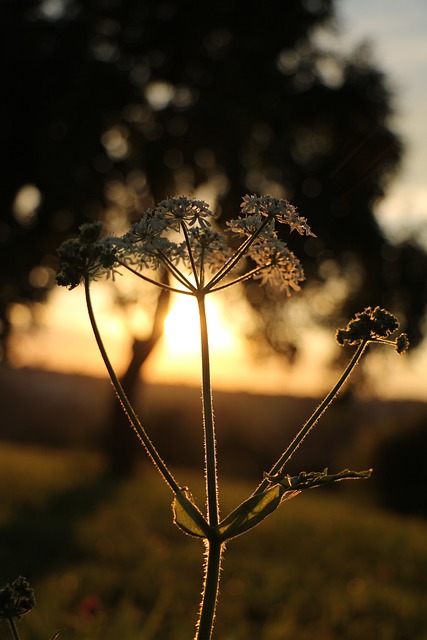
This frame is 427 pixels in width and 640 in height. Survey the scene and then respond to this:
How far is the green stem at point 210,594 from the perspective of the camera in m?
2.13

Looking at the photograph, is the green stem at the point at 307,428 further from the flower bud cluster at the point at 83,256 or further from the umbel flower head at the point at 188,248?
the flower bud cluster at the point at 83,256

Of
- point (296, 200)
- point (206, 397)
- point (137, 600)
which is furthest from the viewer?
point (296, 200)

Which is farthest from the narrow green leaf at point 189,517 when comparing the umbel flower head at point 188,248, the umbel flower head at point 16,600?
the umbel flower head at point 188,248

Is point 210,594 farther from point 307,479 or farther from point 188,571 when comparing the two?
point 188,571

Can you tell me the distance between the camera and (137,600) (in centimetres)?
1136

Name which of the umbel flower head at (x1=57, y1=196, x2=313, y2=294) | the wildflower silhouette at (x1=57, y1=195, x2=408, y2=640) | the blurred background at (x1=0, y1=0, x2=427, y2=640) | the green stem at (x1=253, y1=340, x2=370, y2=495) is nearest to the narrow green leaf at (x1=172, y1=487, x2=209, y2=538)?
the wildflower silhouette at (x1=57, y1=195, x2=408, y2=640)

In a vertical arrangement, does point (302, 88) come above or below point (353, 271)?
above

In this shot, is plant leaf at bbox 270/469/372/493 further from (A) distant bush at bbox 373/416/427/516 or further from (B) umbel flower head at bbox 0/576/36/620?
(A) distant bush at bbox 373/416/427/516

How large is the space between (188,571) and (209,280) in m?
11.4

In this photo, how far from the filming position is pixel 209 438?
2.38 m

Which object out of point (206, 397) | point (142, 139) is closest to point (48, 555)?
point (206, 397)

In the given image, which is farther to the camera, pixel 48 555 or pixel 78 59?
pixel 78 59

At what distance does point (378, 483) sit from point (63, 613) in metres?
25.2

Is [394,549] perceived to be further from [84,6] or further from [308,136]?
[84,6]
